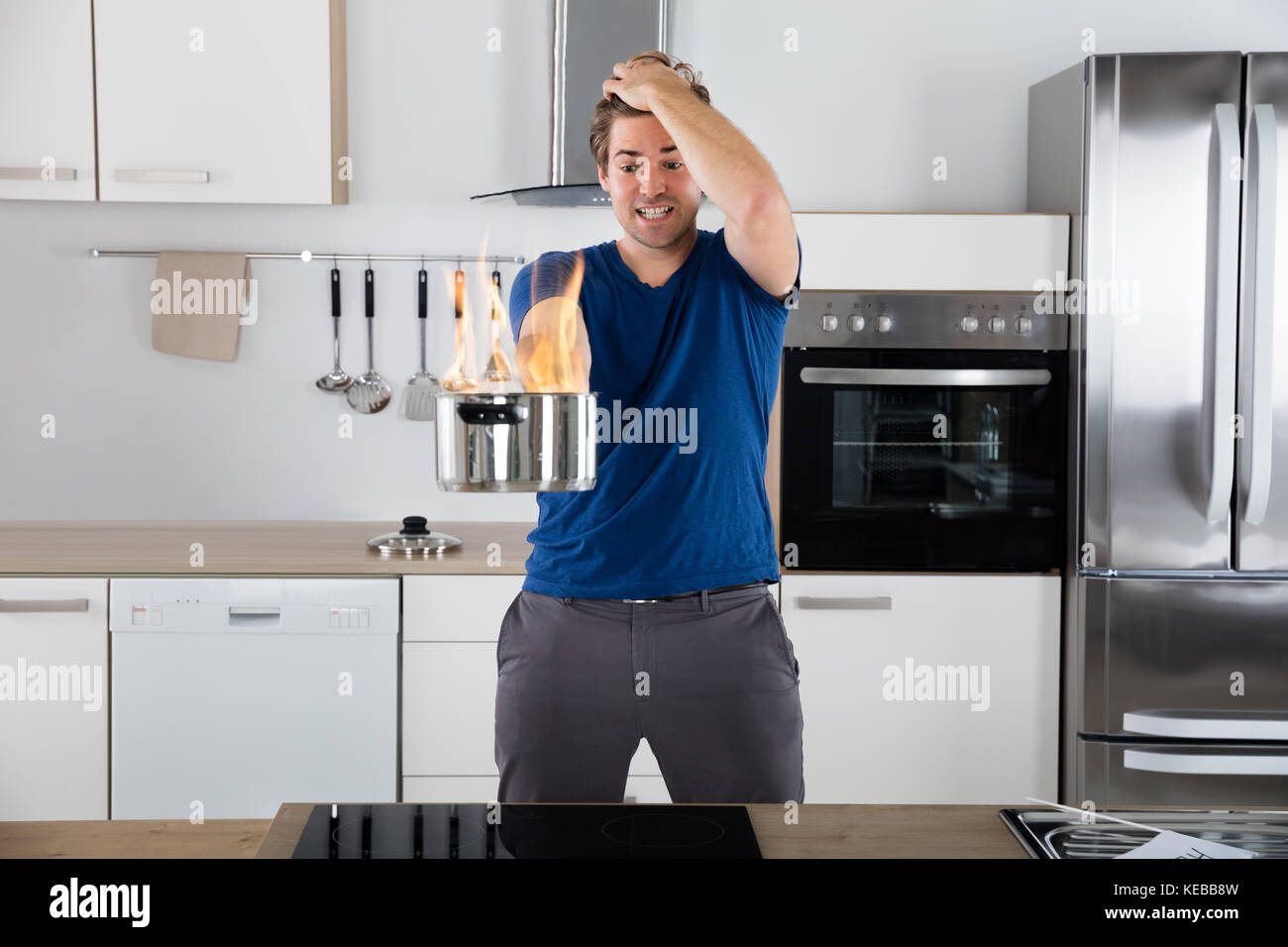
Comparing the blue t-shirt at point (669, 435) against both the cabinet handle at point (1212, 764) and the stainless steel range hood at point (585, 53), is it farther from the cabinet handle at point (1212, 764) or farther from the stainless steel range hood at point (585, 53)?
the cabinet handle at point (1212, 764)

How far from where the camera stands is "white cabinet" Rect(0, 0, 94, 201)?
2443mm

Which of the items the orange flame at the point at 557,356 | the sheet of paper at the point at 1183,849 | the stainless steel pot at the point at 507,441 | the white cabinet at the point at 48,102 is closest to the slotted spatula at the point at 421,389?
the white cabinet at the point at 48,102

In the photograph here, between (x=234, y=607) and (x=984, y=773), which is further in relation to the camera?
(x=984, y=773)

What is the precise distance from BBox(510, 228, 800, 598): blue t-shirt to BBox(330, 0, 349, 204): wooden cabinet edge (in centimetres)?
145

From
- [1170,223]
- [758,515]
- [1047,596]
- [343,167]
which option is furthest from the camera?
[343,167]

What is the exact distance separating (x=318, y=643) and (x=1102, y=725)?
63.9 inches

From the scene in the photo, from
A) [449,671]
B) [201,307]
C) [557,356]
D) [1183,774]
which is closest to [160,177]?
[201,307]

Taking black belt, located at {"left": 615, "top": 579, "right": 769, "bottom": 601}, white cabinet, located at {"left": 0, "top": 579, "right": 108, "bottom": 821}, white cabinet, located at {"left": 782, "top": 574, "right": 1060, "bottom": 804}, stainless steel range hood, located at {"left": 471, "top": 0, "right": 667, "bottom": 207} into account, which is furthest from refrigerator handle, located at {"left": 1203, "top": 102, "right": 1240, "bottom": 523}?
white cabinet, located at {"left": 0, "top": 579, "right": 108, "bottom": 821}

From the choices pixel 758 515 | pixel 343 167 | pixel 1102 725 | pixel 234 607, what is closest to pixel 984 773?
pixel 1102 725

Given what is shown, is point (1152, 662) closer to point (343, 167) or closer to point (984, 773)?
point (984, 773)

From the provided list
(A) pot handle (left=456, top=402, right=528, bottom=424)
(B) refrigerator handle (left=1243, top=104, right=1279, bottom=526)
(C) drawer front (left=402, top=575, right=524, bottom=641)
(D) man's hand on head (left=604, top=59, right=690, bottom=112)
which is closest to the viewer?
(A) pot handle (left=456, top=402, right=528, bottom=424)

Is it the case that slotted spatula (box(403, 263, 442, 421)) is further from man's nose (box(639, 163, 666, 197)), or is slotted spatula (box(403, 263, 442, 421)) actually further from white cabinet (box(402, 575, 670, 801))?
man's nose (box(639, 163, 666, 197))

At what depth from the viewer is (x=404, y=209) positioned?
2.81 m

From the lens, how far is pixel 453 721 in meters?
2.32
